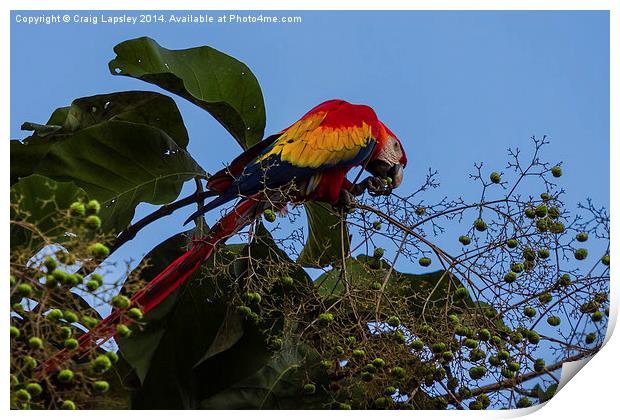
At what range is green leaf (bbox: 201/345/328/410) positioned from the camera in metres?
1.29

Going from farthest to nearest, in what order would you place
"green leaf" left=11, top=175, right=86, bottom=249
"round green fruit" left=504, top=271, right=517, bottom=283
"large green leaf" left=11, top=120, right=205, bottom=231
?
"large green leaf" left=11, top=120, right=205, bottom=231 < "round green fruit" left=504, top=271, right=517, bottom=283 < "green leaf" left=11, top=175, right=86, bottom=249

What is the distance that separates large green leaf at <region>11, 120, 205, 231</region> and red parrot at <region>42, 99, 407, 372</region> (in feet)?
0.26

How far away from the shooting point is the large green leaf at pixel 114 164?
1331 millimetres

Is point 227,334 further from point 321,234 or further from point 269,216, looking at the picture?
point 321,234

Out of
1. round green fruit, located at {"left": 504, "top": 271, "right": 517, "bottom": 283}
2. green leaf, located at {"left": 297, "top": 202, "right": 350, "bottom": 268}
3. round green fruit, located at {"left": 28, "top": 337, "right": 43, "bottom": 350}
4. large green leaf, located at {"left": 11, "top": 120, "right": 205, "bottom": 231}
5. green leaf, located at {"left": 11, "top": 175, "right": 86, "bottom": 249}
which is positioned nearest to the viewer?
round green fruit, located at {"left": 28, "top": 337, "right": 43, "bottom": 350}

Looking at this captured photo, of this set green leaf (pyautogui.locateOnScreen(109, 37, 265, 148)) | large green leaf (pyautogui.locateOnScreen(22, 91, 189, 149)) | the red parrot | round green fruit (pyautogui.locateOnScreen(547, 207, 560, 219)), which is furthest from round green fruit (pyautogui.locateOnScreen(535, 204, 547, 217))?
large green leaf (pyautogui.locateOnScreen(22, 91, 189, 149))

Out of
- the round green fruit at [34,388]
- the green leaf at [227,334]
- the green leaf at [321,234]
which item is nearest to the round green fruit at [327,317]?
the green leaf at [227,334]

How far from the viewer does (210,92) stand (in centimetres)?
149

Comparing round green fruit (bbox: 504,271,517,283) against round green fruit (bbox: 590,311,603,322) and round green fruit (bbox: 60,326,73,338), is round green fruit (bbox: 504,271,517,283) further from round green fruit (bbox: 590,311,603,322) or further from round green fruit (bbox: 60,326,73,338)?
round green fruit (bbox: 60,326,73,338)

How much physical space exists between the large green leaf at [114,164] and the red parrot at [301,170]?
0.08 meters

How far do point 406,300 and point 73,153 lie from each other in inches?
21.6

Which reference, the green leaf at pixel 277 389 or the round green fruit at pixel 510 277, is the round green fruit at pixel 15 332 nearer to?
the green leaf at pixel 277 389

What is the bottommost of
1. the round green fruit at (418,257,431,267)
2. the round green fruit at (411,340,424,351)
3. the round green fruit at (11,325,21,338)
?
the round green fruit at (11,325,21,338)
